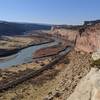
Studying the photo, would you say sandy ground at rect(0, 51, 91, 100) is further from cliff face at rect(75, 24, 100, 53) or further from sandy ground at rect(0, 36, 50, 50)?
sandy ground at rect(0, 36, 50, 50)

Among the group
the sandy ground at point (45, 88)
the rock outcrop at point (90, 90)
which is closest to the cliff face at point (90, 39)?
the sandy ground at point (45, 88)

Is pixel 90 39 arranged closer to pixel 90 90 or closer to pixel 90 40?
pixel 90 40

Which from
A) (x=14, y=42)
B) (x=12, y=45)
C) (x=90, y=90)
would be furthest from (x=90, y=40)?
(x=14, y=42)

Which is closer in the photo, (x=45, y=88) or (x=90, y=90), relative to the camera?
(x=90, y=90)

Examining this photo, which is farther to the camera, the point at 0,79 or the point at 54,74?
the point at 54,74

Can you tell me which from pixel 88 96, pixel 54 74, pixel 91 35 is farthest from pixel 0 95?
pixel 91 35

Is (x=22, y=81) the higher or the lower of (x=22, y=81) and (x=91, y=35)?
the lower

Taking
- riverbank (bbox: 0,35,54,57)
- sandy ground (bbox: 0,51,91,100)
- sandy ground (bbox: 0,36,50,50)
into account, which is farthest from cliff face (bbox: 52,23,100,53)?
sandy ground (bbox: 0,36,50,50)

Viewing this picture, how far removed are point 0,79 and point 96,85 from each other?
32.1m

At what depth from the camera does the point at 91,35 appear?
74.5 metres

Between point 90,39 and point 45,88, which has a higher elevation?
point 90,39

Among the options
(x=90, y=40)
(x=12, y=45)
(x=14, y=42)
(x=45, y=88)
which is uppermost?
(x=90, y=40)

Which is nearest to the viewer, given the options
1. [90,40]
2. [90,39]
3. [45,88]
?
[45,88]

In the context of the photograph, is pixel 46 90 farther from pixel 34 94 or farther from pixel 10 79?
pixel 10 79
